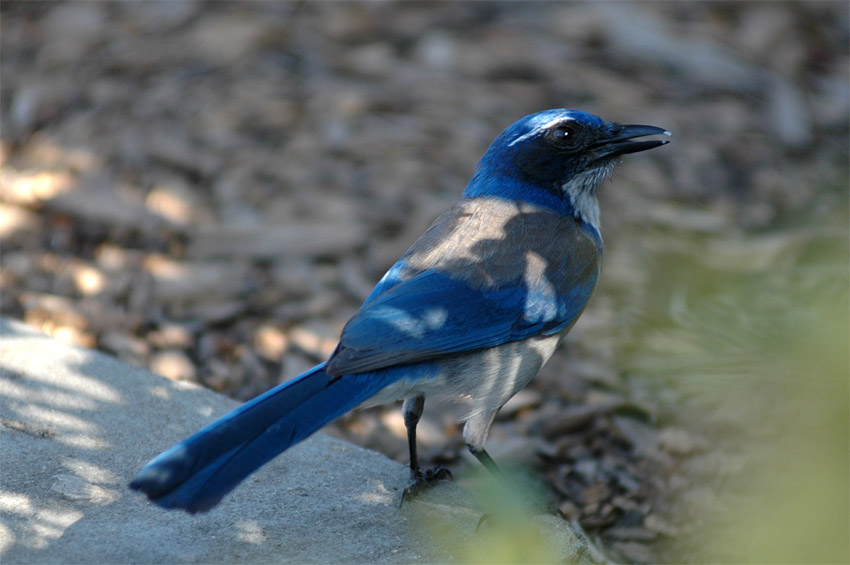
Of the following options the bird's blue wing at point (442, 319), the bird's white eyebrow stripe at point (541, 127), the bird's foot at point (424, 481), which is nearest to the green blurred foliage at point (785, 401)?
the bird's blue wing at point (442, 319)

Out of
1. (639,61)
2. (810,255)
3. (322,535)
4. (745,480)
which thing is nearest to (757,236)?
(810,255)

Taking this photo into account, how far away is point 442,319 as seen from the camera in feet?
11.4

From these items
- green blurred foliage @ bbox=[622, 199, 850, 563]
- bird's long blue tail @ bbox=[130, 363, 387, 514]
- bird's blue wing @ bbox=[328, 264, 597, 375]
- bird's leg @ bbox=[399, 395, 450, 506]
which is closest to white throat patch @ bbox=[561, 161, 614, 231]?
bird's blue wing @ bbox=[328, 264, 597, 375]

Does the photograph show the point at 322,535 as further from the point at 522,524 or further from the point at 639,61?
the point at 639,61

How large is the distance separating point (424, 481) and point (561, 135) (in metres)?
1.66

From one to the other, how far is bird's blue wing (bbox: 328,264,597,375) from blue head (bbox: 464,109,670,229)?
0.57m

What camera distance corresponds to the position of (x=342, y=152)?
21.9ft

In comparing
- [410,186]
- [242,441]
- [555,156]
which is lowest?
[410,186]

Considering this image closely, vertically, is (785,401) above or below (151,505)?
above

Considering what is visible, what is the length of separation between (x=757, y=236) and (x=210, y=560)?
4.74 meters

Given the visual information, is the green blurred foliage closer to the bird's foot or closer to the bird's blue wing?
the bird's blue wing

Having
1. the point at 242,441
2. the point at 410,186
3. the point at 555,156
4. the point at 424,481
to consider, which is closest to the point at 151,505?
the point at 242,441

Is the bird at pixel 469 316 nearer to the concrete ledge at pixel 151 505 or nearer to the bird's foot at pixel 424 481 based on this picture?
the bird's foot at pixel 424 481

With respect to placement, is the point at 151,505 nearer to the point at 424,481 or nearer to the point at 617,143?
the point at 424,481
